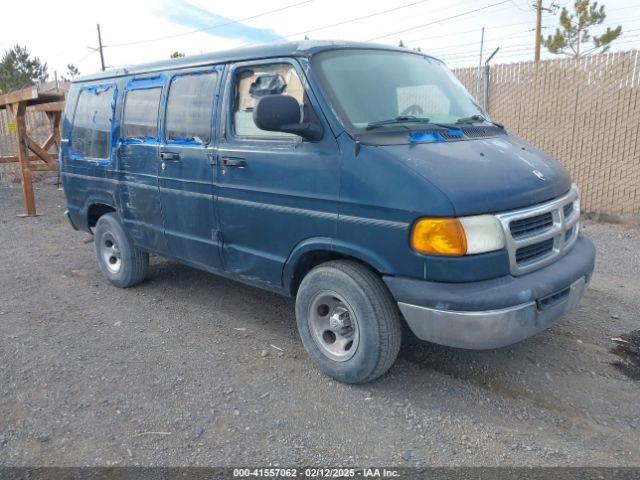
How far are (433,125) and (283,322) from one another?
2155mm

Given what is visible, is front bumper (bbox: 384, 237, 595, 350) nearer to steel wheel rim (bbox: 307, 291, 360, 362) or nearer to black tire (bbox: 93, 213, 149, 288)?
steel wheel rim (bbox: 307, 291, 360, 362)

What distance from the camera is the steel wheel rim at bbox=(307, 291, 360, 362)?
347 cm

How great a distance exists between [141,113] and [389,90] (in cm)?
239

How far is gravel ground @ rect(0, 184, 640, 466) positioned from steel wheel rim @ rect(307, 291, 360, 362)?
0.24m

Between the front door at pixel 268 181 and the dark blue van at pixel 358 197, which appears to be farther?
the front door at pixel 268 181

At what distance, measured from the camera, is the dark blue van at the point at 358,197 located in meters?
3.01

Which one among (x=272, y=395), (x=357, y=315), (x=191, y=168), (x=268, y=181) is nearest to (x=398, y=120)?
(x=268, y=181)

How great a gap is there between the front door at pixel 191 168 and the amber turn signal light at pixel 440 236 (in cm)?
185

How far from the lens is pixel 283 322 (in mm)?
4707

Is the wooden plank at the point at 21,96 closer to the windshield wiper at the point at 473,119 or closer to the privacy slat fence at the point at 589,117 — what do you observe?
the windshield wiper at the point at 473,119

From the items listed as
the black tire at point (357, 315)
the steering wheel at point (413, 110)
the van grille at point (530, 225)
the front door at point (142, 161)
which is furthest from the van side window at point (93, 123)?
the van grille at point (530, 225)

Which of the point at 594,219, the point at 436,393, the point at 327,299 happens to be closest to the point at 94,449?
the point at 327,299

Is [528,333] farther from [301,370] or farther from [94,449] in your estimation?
[94,449]

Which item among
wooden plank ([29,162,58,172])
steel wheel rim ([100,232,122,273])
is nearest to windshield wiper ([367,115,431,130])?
steel wheel rim ([100,232,122,273])
